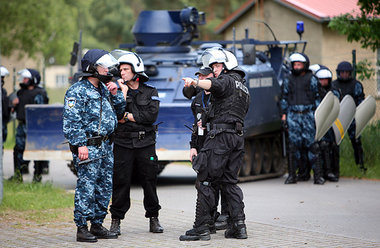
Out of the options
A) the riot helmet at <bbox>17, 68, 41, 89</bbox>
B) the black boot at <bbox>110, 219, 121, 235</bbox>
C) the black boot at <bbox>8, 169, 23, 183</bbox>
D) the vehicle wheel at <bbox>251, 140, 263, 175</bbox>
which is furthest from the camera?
the vehicle wheel at <bbox>251, 140, 263, 175</bbox>

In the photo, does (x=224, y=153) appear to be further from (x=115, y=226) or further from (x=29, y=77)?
(x=29, y=77)

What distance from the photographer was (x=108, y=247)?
27.1ft

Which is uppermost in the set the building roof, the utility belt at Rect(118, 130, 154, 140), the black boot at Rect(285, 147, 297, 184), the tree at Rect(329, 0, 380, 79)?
A: the building roof

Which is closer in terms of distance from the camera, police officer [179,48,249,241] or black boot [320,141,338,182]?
police officer [179,48,249,241]

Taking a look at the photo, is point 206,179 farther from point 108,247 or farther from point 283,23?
point 283,23

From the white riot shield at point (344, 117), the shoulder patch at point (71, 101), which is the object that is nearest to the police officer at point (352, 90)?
the white riot shield at point (344, 117)

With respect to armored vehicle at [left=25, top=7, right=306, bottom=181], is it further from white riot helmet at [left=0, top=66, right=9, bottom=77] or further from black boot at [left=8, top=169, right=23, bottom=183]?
white riot helmet at [left=0, top=66, right=9, bottom=77]

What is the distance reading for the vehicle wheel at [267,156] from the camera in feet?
52.2

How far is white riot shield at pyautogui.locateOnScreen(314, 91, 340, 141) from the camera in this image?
45.9 feet

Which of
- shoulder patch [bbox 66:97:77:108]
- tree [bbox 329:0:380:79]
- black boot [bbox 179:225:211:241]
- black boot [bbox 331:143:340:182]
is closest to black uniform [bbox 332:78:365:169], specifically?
black boot [bbox 331:143:340:182]

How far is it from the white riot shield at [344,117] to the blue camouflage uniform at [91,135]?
6617 millimetres

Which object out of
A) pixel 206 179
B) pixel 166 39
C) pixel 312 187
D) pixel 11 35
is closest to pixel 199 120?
pixel 206 179

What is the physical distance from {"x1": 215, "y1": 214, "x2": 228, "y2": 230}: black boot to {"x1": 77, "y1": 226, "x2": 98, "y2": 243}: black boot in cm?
154

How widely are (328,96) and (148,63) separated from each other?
10.7ft
